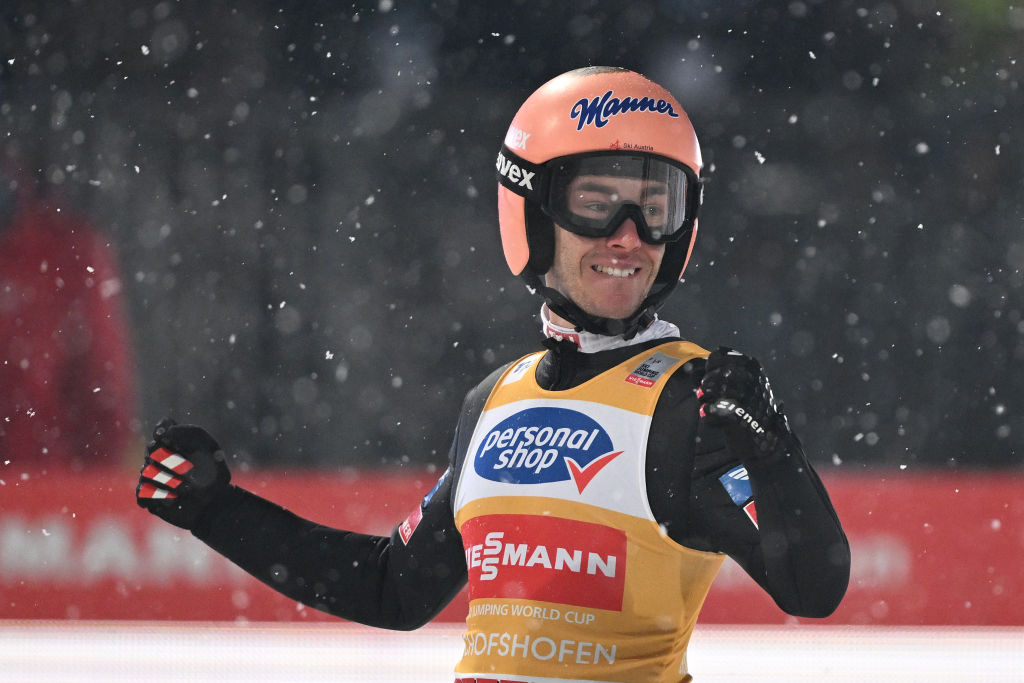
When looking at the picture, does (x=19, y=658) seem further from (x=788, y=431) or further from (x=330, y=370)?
(x=788, y=431)

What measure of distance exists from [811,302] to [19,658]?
19.2ft

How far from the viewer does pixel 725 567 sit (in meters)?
7.19

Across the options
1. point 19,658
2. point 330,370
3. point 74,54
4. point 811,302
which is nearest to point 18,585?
point 19,658

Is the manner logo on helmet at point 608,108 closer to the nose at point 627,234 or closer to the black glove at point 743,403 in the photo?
the nose at point 627,234

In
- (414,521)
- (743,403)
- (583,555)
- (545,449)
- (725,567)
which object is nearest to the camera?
(743,403)

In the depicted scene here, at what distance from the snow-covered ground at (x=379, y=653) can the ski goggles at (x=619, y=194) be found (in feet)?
13.2

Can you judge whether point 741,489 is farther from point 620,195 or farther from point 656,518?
Answer: point 620,195

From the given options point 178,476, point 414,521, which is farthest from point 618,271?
point 178,476

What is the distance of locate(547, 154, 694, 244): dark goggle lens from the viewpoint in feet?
7.61

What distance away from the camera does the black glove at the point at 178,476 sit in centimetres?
258

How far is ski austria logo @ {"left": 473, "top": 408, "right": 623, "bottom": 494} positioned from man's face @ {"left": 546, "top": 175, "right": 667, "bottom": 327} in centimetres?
24

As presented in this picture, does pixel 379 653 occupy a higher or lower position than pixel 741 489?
higher

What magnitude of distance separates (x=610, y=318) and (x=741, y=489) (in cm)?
49

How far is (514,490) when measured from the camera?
2197 mm
